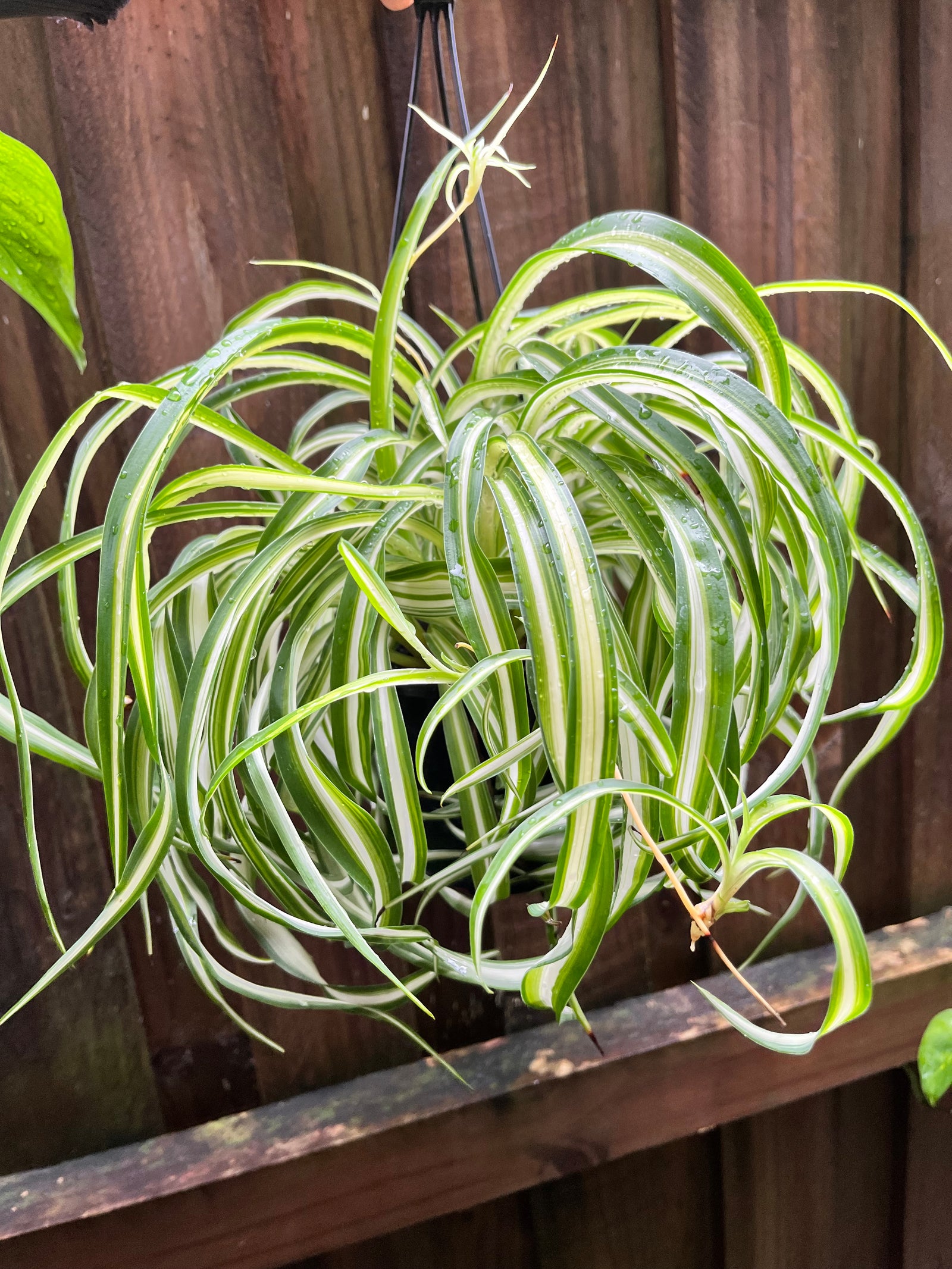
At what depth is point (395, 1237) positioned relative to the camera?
885 millimetres

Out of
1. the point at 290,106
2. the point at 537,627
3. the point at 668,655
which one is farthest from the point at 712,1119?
the point at 290,106

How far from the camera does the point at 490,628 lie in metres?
0.45

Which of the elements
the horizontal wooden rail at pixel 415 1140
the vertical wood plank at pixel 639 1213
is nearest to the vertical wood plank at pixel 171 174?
the horizontal wooden rail at pixel 415 1140

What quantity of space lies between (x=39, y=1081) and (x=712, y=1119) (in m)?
0.67

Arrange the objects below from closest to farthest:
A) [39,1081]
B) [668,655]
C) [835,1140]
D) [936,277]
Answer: [668,655] < [39,1081] < [936,277] < [835,1140]

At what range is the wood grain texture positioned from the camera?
2.34ft

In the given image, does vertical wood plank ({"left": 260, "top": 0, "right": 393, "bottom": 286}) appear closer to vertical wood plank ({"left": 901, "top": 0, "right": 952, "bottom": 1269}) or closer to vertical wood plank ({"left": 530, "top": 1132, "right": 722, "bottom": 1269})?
vertical wood plank ({"left": 901, "top": 0, "right": 952, "bottom": 1269})

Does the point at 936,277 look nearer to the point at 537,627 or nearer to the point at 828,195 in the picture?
the point at 828,195

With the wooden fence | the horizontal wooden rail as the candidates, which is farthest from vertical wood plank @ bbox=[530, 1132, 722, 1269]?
the horizontal wooden rail

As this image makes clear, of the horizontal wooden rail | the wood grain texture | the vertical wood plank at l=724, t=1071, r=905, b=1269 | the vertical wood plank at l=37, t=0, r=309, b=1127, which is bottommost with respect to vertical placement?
the vertical wood plank at l=724, t=1071, r=905, b=1269

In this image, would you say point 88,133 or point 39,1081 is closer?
point 88,133

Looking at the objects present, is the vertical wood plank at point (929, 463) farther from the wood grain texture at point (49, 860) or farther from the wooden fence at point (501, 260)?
the wood grain texture at point (49, 860)

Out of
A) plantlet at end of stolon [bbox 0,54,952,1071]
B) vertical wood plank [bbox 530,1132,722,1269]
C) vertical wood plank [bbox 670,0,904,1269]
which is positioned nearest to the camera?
plantlet at end of stolon [bbox 0,54,952,1071]

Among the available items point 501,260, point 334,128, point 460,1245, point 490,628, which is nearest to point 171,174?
point 334,128
